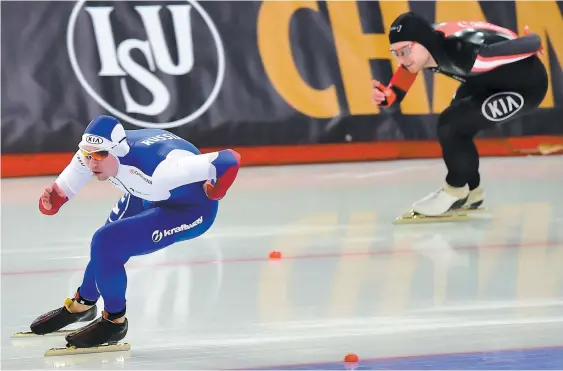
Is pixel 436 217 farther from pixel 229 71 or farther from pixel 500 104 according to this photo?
pixel 229 71

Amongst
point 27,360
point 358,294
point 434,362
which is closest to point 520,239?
point 358,294

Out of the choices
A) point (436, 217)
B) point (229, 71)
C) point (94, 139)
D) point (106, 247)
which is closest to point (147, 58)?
point (229, 71)

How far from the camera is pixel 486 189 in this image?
8.42 m

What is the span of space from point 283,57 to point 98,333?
5.67 m

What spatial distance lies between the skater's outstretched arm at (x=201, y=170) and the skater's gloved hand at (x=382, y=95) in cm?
295

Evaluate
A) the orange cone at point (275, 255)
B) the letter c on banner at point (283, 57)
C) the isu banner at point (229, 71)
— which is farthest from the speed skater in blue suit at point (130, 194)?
the letter c on banner at point (283, 57)

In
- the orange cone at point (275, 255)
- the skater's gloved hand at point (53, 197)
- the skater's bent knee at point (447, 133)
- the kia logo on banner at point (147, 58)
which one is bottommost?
the orange cone at point (275, 255)

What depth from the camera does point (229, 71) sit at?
377 inches

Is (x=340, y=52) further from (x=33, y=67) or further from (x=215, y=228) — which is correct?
(x=215, y=228)

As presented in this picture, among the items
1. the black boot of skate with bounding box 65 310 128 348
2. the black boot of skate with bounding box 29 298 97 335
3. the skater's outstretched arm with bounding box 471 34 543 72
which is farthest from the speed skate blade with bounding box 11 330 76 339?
the skater's outstretched arm with bounding box 471 34 543 72

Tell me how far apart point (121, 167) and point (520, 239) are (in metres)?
2.90

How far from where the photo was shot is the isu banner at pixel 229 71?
922cm

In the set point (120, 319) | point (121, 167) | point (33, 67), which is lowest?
point (120, 319)

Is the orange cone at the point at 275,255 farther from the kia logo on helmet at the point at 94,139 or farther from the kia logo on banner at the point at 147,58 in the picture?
the kia logo on banner at the point at 147,58
